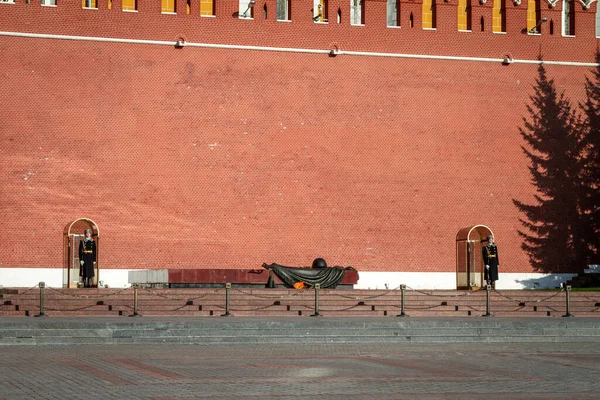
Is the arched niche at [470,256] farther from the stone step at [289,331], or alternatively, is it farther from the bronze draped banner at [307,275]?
the stone step at [289,331]

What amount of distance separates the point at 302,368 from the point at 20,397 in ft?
9.00

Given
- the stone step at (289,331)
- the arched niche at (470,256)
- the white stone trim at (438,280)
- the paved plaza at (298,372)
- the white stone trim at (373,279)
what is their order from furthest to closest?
the arched niche at (470,256)
the white stone trim at (438,280)
the white stone trim at (373,279)
the stone step at (289,331)
the paved plaza at (298,372)

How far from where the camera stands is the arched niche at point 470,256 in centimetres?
1930

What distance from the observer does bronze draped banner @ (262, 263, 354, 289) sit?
17.4 meters

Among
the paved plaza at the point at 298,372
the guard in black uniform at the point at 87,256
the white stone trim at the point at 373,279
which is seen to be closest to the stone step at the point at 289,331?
the paved plaza at the point at 298,372

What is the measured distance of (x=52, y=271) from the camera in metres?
17.9

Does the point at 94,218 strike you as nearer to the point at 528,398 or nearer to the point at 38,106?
the point at 38,106

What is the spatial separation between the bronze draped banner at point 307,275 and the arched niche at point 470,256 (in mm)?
2904

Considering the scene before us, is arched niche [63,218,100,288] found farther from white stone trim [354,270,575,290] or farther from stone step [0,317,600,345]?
stone step [0,317,600,345]

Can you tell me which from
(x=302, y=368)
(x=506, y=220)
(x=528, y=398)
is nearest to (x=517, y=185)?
(x=506, y=220)

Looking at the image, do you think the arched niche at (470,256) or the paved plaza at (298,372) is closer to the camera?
the paved plaza at (298,372)

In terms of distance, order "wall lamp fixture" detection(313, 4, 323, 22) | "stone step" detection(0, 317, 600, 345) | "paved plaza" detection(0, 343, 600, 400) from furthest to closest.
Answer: "wall lamp fixture" detection(313, 4, 323, 22), "stone step" detection(0, 317, 600, 345), "paved plaza" detection(0, 343, 600, 400)

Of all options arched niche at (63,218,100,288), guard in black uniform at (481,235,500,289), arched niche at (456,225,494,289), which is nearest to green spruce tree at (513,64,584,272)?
arched niche at (456,225,494,289)

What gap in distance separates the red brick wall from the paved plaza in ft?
24.8
